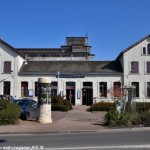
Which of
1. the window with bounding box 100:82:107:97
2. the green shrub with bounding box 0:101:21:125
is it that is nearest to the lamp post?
the green shrub with bounding box 0:101:21:125

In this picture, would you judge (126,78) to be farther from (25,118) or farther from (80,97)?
(25,118)

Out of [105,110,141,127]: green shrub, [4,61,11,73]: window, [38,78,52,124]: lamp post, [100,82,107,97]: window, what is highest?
[4,61,11,73]: window

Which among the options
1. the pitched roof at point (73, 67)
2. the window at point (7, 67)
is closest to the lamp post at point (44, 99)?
the pitched roof at point (73, 67)

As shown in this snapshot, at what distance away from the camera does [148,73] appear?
50531mm

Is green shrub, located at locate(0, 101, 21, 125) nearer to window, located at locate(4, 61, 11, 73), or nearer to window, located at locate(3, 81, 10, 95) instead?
window, located at locate(3, 81, 10, 95)

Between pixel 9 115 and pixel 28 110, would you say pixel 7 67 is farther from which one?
pixel 9 115

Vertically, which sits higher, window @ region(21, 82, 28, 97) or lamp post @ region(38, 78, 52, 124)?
window @ region(21, 82, 28, 97)

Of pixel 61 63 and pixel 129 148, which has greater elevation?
pixel 61 63

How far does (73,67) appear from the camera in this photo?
52000 millimetres

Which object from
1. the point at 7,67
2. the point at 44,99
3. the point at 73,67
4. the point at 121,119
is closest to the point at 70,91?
the point at 73,67

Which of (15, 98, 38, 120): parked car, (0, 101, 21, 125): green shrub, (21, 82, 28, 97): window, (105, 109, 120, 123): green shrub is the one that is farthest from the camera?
(21, 82, 28, 97): window

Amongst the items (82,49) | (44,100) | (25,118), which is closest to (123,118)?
(44,100)

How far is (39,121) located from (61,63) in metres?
31.4

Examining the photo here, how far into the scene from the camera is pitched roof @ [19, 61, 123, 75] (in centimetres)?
5056
